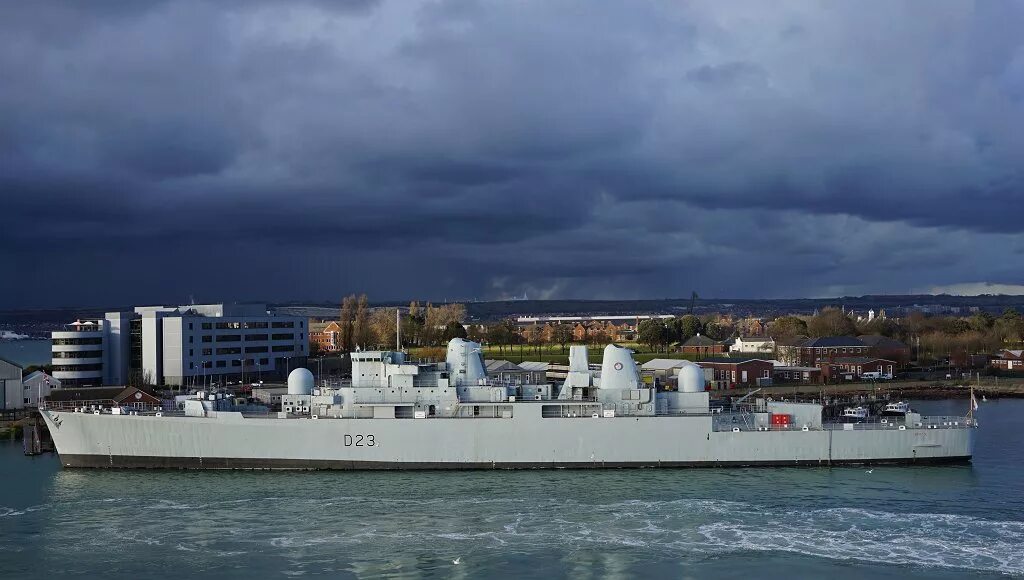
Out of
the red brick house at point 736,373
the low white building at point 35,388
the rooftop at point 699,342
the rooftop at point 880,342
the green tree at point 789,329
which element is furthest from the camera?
the green tree at point 789,329

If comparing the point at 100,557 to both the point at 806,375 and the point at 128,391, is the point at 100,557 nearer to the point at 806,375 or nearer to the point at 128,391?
the point at 128,391

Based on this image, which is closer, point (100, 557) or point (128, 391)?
point (100, 557)

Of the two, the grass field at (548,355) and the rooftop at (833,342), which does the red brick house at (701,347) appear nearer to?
the grass field at (548,355)

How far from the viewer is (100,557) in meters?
24.7

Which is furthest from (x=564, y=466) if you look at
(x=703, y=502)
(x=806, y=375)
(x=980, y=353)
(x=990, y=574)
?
(x=980, y=353)

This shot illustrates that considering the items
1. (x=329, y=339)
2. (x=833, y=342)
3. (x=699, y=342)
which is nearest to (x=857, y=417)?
(x=833, y=342)

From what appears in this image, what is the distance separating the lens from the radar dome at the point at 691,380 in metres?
38.8

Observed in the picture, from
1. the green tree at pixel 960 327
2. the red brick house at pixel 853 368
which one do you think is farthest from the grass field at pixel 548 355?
the green tree at pixel 960 327

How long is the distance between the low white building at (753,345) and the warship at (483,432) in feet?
218

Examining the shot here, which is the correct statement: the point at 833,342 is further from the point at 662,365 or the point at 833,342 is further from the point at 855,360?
the point at 662,365

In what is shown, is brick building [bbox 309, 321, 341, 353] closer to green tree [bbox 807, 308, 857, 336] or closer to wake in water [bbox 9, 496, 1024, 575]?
green tree [bbox 807, 308, 857, 336]

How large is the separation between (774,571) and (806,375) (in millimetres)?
57457

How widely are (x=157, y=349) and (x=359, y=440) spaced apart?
3517cm

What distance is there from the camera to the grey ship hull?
3625cm
